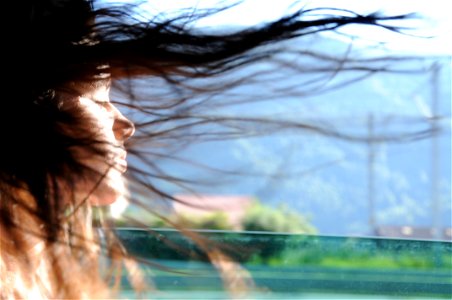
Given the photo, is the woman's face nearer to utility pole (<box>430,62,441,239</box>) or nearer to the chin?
the chin

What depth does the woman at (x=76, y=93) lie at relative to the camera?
126 centimetres

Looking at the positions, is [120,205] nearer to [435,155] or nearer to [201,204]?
[201,204]

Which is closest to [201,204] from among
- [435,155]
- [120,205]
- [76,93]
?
[120,205]

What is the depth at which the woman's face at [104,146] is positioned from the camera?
1287mm

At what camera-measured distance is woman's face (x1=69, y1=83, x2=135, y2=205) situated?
4.22 feet

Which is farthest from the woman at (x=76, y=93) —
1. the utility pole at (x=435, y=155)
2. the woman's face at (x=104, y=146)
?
the utility pole at (x=435, y=155)

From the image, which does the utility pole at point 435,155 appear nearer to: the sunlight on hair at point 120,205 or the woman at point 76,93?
the woman at point 76,93

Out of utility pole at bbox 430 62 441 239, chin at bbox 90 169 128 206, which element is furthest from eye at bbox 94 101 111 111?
utility pole at bbox 430 62 441 239

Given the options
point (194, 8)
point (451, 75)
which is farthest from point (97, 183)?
point (451, 75)

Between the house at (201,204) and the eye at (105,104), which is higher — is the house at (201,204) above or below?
below

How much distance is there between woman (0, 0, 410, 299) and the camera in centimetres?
126

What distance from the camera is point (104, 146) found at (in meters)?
1.29

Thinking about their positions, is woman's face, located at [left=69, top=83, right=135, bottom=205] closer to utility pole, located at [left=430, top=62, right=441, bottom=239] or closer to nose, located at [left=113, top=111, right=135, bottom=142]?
nose, located at [left=113, top=111, right=135, bottom=142]

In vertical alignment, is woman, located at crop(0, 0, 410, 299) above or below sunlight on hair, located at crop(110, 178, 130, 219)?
above
